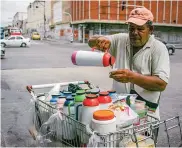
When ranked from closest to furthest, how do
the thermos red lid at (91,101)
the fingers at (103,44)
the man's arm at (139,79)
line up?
the thermos red lid at (91,101), the man's arm at (139,79), the fingers at (103,44)

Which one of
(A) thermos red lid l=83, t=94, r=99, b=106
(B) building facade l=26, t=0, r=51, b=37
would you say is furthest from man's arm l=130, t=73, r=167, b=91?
(B) building facade l=26, t=0, r=51, b=37

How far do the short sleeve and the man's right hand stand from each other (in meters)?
0.43

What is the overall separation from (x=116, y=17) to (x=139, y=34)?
47682mm

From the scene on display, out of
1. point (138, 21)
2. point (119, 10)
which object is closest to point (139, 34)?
point (138, 21)

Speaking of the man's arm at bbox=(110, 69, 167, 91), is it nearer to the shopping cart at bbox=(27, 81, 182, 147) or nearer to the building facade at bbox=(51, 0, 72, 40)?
the shopping cart at bbox=(27, 81, 182, 147)

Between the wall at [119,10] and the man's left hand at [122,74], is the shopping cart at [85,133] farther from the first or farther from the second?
the wall at [119,10]

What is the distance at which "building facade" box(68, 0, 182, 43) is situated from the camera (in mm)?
47688

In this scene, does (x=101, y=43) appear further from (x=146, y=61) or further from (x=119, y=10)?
(x=119, y=10)

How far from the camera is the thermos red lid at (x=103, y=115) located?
1812 millimetres

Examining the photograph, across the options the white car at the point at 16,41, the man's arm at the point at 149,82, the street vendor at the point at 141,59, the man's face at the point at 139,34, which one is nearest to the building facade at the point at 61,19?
the white car at the point at 16,41

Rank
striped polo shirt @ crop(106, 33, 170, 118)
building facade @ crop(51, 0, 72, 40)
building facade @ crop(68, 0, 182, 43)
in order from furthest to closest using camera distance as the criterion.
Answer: building facade @ crop(51, 0, 72, 40)
building facade @ crop(68, 0, 182, 43)
striped polo shirt @ crop(106, 33, 170, 118)

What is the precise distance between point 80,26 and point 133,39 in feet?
162

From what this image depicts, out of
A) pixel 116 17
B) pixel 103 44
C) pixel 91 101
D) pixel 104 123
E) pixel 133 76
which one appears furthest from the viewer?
pixel 116 17

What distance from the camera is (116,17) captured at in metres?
49.0
